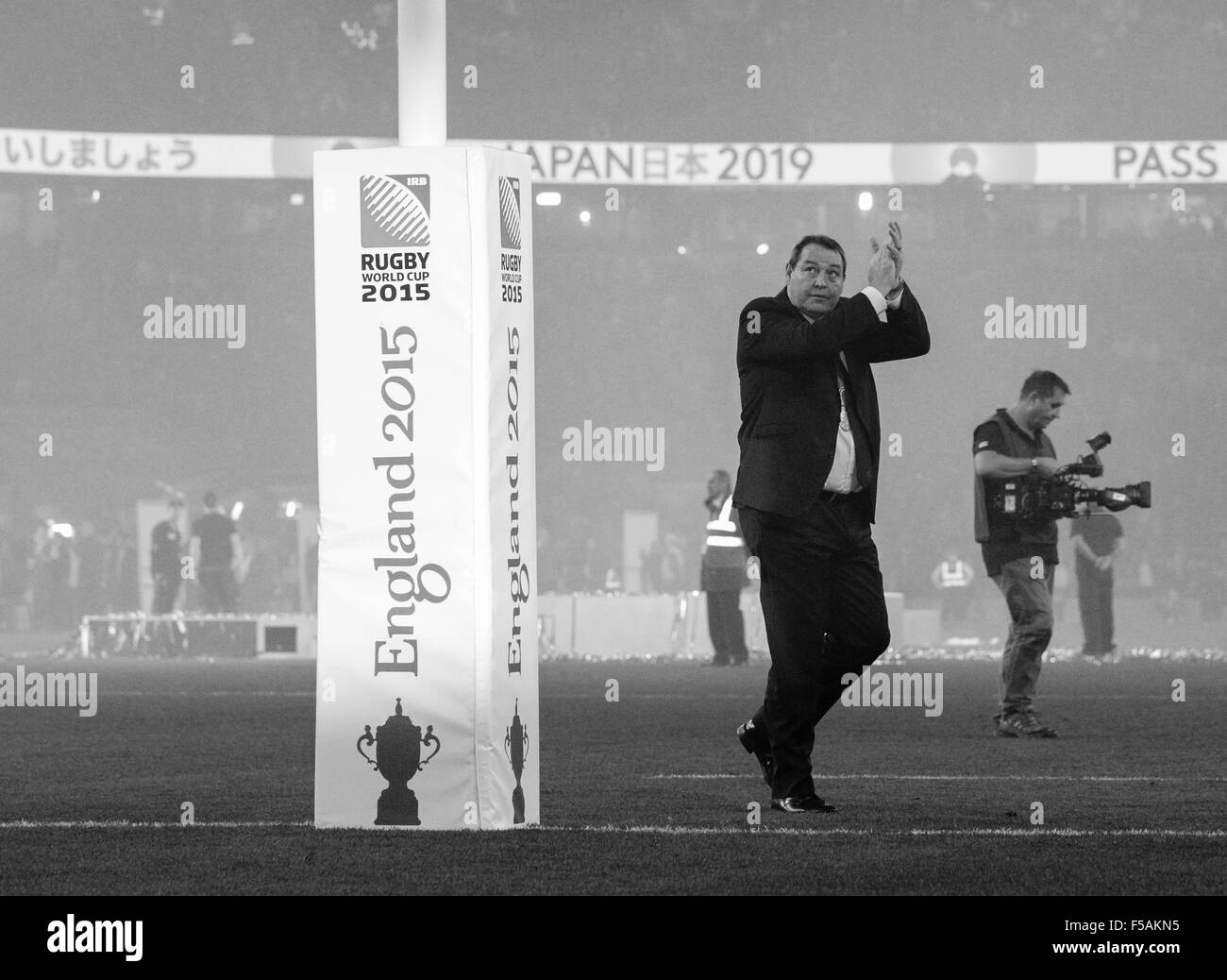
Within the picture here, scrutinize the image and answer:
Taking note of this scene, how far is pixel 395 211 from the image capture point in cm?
602

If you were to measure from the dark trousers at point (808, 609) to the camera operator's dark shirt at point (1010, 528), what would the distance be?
12.7 ft

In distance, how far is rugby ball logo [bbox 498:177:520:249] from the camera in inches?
240

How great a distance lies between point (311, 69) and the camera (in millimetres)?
34906

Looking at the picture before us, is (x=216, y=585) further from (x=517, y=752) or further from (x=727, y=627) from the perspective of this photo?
(x=517, y=752)

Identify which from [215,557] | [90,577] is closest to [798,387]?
[215,557]

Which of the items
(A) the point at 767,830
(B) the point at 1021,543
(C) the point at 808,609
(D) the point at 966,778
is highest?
(B) the point at 1021,543

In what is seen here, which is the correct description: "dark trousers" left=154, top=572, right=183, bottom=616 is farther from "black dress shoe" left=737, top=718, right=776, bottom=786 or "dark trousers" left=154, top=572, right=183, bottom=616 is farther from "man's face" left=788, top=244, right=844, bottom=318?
"man's face" left=788, top=244, right=844, bottom=318

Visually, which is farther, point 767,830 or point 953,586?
point 953,586

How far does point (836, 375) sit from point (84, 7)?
31690 millimetres

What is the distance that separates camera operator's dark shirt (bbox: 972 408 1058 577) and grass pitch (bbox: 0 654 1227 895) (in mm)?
1009

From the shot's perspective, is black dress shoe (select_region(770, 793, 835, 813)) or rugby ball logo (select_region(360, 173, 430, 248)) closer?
rugby ball logo (select_region(360, 173, 430, 248))

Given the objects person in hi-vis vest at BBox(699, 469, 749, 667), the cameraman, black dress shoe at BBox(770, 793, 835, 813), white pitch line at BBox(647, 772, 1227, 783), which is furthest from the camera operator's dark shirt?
person in hi-vis vest at BBox(699, 469, 749, 667)

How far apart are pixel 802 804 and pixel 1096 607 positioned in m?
15.4
